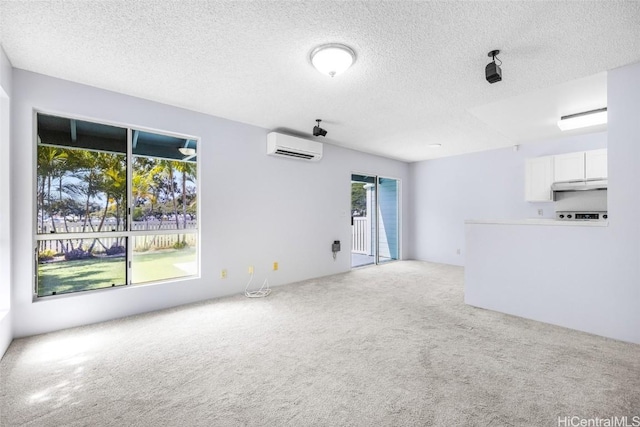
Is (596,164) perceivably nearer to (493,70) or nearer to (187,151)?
(493,70)

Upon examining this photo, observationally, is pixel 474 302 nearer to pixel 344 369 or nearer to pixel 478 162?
pixel 344 369

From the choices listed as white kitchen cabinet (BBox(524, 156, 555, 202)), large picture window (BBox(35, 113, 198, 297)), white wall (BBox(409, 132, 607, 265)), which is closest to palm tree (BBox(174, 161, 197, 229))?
large picture window (BBox(35, 113, 198, 297))

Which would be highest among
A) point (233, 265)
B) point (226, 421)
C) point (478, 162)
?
point (478, 162)

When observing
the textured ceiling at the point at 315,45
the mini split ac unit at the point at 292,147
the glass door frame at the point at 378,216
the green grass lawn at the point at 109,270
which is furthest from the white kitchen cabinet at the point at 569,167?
the green grass lawn at the point at 109,270

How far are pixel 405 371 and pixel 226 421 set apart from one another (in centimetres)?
125

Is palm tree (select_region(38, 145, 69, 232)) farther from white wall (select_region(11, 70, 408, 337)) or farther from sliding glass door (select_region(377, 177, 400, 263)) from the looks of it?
sliding glass door (select_region(377, 177, 400, 263))

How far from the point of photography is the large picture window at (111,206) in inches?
113

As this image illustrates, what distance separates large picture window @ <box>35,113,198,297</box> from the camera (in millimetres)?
2881

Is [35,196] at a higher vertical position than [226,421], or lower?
higher

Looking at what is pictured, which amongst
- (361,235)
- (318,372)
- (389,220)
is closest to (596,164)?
(389,220)

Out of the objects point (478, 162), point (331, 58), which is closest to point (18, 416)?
point (331, 58)

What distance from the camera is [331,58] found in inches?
91.5

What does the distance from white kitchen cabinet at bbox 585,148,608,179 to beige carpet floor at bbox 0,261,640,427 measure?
9.96 feet

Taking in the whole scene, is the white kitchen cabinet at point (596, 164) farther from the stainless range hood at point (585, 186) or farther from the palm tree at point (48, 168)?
the palm tree at point (48, 168)
